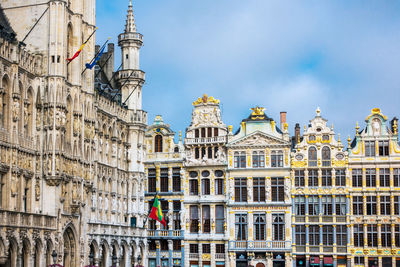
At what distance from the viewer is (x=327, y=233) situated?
189 feet

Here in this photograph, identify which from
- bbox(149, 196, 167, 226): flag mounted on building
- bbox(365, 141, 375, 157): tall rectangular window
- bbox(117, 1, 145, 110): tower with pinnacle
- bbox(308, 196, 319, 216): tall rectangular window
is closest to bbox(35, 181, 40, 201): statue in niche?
bbox(149, 196, 167, 226): flag mounted on building

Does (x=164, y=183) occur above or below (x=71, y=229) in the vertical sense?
above

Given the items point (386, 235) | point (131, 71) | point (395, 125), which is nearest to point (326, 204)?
point (386, 235)

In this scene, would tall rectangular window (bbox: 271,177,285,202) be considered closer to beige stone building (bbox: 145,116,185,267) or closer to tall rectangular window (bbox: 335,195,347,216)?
tall rectangular window (bbox: 335,195,347,216)

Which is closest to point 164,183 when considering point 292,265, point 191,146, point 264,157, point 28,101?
point 191,146

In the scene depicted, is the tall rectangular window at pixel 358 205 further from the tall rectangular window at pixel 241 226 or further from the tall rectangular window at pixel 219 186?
the tall rectangular window at pixel 219 186

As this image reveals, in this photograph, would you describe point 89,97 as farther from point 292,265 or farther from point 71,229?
point 292,265

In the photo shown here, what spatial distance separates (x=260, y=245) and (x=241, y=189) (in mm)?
4996

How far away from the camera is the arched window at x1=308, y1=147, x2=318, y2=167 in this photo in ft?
193

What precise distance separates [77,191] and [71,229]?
2527 mm

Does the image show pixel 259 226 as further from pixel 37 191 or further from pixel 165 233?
pixel 37 191

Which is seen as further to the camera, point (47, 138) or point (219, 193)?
point (219, 193)

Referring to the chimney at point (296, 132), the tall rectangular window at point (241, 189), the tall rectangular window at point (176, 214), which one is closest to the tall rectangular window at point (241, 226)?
the tall rectangular window at point (241, 189)

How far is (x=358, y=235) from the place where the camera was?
57.4 metres
